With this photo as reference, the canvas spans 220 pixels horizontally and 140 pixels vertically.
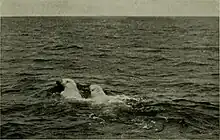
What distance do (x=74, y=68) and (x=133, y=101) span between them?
9.03 meters

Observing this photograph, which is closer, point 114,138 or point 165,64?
point 114,138

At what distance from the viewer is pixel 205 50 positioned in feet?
108

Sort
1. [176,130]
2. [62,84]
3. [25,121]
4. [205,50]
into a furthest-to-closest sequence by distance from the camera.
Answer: [205,50] < [62,84] < [25,121] < [176,130]

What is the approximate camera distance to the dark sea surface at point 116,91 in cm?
1330

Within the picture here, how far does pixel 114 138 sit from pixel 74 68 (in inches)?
514

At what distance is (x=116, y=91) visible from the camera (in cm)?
1897

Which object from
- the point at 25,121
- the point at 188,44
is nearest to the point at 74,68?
the point at 25,121

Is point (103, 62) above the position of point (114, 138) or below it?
above

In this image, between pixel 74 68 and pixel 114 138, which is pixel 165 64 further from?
pixel 114 138

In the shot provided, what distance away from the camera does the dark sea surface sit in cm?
1330

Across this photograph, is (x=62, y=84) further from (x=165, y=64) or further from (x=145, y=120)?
(x=165, y=64)

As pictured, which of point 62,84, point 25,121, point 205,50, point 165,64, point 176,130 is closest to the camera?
point 176,130
